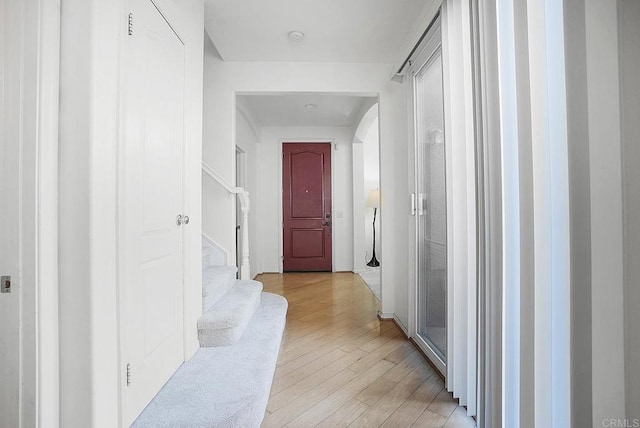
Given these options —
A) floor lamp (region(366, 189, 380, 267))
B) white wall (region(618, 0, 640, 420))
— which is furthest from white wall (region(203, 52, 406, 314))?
floor lamp (region(366, 189, 380, 267))

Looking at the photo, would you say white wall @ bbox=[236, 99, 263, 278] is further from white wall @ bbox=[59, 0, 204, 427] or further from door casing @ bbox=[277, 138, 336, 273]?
white wall @ bbox=[59, 0, 204, 427]

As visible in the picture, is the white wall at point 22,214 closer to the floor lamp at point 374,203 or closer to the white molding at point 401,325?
the white molding at point 401,325

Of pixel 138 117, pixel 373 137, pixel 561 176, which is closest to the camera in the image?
pixel 561 176

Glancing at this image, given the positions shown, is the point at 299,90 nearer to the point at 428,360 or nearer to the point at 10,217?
the point at 10,217

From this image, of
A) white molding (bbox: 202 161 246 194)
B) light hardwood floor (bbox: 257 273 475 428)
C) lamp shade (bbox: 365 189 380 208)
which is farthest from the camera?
lamp shade (bbox: 365 189 380 208)

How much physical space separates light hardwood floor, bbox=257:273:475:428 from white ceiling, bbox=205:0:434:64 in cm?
248

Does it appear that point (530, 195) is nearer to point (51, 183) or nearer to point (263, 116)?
point (51, 183)

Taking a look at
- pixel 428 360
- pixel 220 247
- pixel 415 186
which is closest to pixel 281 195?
pixel 220 247

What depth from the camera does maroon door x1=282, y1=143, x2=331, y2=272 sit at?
17.7 feet

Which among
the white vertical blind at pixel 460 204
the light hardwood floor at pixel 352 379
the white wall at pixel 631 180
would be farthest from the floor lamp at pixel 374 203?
the white wall at pixel 631 180

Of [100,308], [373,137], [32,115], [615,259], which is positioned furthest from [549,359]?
[373,137]

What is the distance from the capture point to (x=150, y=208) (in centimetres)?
146

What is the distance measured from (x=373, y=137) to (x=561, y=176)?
5347 millimetres

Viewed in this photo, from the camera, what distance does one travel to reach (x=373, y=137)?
6.09 m
